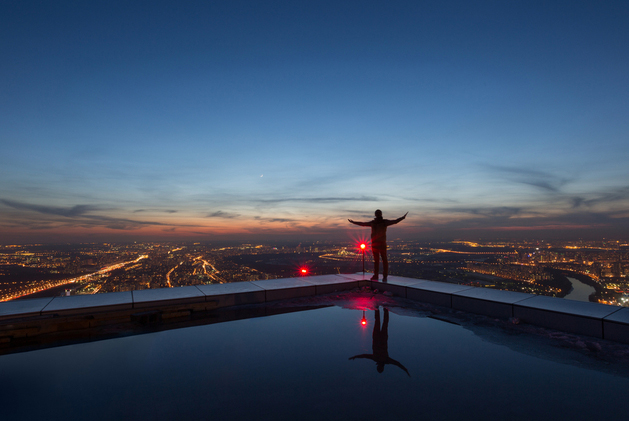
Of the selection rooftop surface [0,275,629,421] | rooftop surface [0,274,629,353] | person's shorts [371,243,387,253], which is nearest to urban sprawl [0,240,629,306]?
person's shorts [371,243,387,253]

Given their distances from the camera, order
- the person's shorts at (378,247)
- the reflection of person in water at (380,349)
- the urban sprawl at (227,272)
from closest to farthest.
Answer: the reflection of person in water at (380,349), the person's shorts at (378,247), the urban sprawl at (227,272)

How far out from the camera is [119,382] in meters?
3.35

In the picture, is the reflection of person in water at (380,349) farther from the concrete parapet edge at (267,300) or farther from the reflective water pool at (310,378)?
the concrete parapet edge at (267,300)

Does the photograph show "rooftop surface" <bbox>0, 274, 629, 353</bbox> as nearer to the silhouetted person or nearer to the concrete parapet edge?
the concrete parapet edge

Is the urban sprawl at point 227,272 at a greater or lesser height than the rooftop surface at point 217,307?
lesser

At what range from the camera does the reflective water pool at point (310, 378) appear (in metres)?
2.79

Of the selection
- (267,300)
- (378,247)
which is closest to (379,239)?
(378,247)

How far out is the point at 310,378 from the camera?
3424mm

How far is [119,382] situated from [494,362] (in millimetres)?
4808

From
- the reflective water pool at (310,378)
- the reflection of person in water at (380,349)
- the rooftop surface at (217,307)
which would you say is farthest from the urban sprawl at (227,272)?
the reflection of person in water at (380,349)

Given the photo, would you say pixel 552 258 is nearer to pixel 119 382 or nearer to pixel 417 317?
pixel 417 317

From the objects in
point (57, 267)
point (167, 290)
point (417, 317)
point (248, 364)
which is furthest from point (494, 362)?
→ point (57, 267)

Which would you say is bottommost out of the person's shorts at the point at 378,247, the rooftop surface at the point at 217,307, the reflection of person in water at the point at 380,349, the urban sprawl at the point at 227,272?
the urban sprawl at the point at 227,272

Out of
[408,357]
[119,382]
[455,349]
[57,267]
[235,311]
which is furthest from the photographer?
[57,267]
